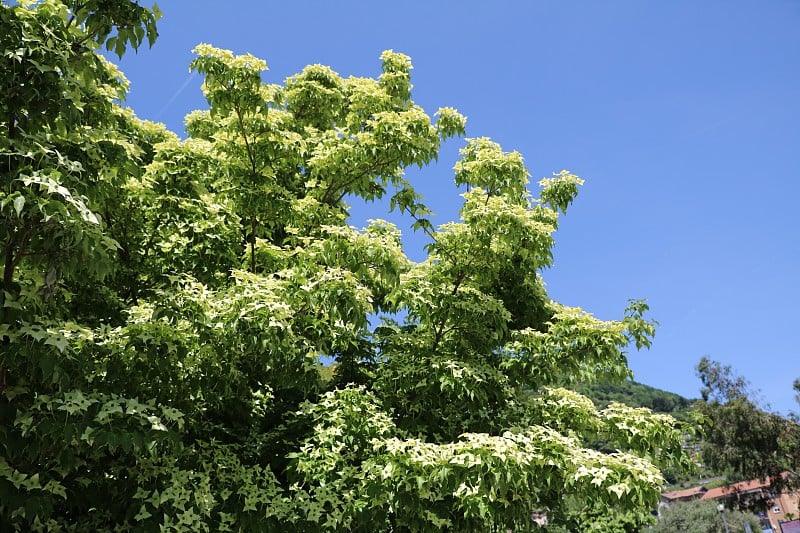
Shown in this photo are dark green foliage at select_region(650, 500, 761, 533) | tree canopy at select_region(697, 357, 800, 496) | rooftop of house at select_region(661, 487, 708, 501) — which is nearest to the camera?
tree canopy at select_region(697, 357, 800, 496)

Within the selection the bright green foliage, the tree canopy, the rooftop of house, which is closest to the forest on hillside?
the bright green foliage

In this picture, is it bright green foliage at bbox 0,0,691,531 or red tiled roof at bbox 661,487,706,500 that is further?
red tiled roof at bbox 661,487,706,500

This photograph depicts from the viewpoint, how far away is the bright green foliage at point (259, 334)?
15.1 ft

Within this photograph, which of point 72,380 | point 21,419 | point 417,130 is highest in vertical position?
point 417,130

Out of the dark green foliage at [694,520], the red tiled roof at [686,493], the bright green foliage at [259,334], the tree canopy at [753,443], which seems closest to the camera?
the bright green foliage at [259,334]

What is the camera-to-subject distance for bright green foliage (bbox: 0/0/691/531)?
15.1ft

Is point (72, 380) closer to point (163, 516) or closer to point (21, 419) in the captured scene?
point (21, 419)

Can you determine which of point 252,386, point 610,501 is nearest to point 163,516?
point 252,386

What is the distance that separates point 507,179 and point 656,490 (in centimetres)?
466

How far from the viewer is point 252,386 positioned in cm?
779

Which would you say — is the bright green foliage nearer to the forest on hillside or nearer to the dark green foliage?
the forest on hillside

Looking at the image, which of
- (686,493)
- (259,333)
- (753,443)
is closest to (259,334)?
(259,333)

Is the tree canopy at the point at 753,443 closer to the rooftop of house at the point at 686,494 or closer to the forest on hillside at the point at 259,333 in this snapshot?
the forest on hillside at the point at 259,333

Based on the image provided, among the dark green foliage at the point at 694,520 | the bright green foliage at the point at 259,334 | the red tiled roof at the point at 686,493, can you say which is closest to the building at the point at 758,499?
the red tiled roof at the point at 686,493
